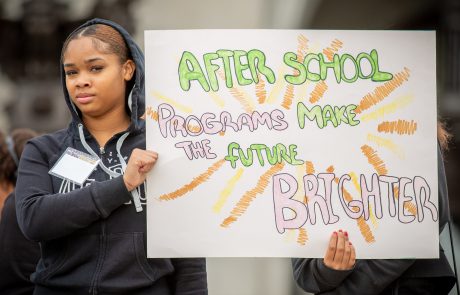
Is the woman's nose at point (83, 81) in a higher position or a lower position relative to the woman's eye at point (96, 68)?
lower

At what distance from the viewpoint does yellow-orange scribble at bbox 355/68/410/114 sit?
6.49ft

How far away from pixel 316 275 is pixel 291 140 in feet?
1.16

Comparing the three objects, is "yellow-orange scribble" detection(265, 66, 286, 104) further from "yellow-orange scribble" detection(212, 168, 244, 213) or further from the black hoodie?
the black hoodie

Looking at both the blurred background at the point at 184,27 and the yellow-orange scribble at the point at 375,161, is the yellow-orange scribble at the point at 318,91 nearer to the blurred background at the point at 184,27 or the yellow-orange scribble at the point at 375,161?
the yellow-orange scribble at the point at 375,161

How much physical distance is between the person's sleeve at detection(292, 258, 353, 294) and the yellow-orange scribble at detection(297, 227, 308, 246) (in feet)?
0.26

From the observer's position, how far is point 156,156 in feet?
6.36

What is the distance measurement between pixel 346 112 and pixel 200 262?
0.54 meters

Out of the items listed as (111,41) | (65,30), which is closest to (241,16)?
(65,30)

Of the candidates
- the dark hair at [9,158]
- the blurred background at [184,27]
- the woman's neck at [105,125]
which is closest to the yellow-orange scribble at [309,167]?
the woman's neck at [105,125]

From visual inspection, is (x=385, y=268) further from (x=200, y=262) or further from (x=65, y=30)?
(x=65, y=30)

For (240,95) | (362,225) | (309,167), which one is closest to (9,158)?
(240,95)

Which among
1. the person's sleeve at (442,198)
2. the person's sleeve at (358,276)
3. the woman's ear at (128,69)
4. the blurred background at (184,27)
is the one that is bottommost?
the person's sleeve at (358,276)

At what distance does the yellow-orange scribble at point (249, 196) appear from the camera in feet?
6.43

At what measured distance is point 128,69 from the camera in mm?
2041
